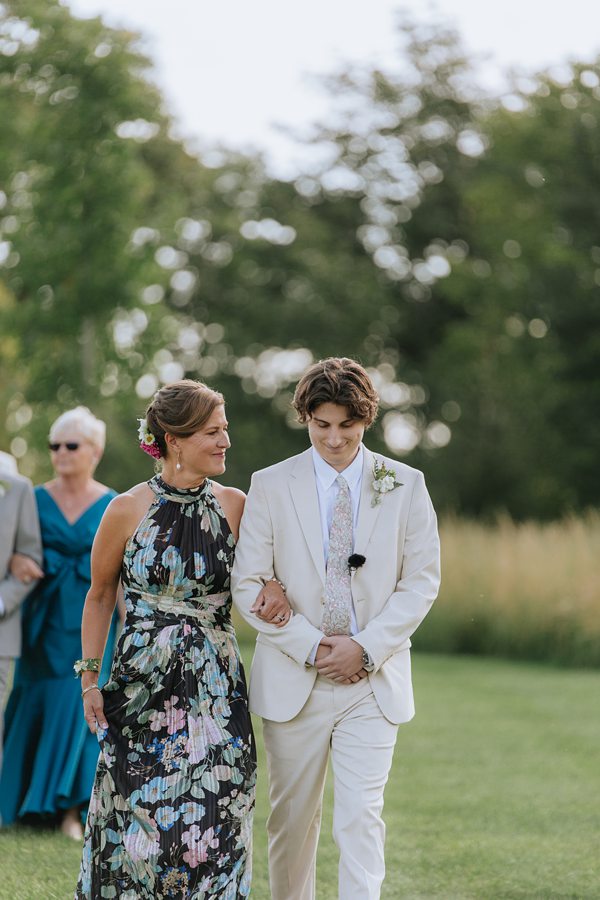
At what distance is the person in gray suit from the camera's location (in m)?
7.69

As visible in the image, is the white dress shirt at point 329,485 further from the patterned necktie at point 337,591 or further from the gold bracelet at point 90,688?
the gold bracelet at point 90,688

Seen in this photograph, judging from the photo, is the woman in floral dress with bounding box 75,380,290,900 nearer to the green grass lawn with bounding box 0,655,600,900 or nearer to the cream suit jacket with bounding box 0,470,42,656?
the green grass lawn with bounding box 0,655,600,900

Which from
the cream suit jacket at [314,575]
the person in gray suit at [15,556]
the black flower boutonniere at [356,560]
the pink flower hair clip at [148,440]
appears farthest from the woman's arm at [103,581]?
the person in gray suit at [15,556]

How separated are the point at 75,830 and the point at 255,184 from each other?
1397 inches

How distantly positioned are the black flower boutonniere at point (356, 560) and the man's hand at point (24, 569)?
2.99 m

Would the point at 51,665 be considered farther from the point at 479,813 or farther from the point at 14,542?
the point at 479,813

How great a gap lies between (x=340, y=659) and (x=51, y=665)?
3.29m

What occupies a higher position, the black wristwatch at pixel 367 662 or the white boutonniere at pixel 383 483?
the white boutonniere at pixel 383 483

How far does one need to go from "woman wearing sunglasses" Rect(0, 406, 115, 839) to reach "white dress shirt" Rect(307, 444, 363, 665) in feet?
8.79

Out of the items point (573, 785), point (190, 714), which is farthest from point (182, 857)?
point (573, 785)

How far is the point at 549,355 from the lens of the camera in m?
35.4

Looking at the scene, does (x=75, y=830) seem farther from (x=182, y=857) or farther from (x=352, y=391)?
(x=352, y=391)

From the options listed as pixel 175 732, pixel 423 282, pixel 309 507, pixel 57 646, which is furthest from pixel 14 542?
pixel 423 282

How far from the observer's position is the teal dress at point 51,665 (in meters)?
7.89
